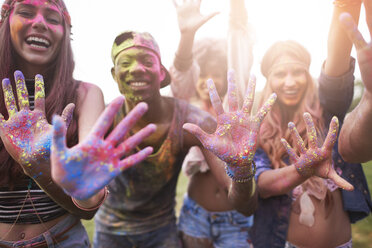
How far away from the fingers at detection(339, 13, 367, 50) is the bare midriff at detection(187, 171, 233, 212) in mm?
1837

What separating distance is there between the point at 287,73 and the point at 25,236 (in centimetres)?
242

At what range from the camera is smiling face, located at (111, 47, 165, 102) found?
2123mm

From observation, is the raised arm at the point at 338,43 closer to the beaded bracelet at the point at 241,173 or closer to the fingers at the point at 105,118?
the beaded bracelet at the point at 241,173

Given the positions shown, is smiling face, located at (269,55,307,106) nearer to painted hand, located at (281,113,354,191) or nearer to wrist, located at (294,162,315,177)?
painted hand, located at (281,113,354,191)

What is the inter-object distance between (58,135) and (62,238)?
3.31 ft

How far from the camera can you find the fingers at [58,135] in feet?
3.34

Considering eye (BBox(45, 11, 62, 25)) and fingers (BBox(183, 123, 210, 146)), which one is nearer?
fingers (BBox(183, 123, 210, 146))

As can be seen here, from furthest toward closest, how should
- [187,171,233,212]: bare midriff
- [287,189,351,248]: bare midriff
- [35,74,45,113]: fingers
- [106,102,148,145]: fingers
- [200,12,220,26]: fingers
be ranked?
1. [187,171,233,212]: bare midriff
2. [200,12,220,26]: fingers
3. [287,189,351,248]: bare midriff
4. [35,74,45,113]: fingers
5. [106,102,148,145]: fingers

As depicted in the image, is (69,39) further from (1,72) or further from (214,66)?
(214,66)

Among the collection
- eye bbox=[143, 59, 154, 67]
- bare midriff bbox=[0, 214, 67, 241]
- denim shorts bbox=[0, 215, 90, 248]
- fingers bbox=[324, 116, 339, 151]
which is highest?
eye bbox=[143, 59, 154, 67]

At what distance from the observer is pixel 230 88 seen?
1521mm

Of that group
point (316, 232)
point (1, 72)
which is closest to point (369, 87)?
point (316, 232)

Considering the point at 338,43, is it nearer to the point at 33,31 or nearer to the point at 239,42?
the point at 239,42

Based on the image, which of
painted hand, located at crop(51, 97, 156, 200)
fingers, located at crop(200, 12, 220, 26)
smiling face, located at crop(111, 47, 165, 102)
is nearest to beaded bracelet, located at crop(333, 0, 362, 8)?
fingers, located at crop(200, 12, 220, 26)
